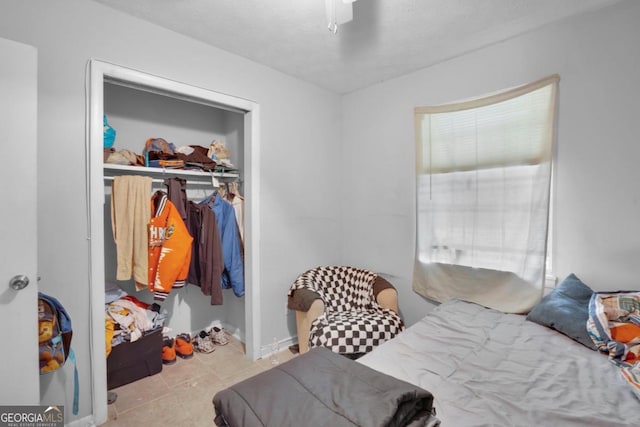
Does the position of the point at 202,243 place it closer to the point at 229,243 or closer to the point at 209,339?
the point at 229,243

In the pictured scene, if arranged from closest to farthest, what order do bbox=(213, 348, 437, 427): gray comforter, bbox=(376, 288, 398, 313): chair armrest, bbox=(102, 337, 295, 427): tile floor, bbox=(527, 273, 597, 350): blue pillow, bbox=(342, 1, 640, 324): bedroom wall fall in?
bbox=(213, 348, 437, 427): gray comforter < bbox=(527, 273, 597, 350): blue pillow < bbox=(342, 1, 640, 324): bedroom wall < bbox=(102, 337, 295, 427): tile floor < bbox=(376, 288, 398, 313): chair armrest

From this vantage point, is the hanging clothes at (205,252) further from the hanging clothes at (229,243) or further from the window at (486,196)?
the window at (486,196)

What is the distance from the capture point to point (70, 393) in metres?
1.78

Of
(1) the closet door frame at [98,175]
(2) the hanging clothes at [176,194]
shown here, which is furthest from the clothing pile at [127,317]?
(2) the hanging clothes at [176,194]

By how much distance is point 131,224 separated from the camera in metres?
2.22

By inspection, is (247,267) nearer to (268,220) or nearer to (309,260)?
(268,220)

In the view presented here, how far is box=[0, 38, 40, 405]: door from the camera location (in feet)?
4.65

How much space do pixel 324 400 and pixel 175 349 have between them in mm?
2251

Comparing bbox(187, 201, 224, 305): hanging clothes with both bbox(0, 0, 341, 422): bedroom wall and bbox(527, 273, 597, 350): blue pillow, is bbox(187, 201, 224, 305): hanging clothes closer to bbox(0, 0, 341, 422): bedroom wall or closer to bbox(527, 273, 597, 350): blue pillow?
bbox(0, 0, 341, 422): bedroom wall

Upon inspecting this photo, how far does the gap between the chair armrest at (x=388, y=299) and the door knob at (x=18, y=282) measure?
89.0 inches

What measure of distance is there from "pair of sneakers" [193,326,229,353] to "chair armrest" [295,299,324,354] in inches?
36.2

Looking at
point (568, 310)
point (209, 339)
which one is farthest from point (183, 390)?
point (568, 310)

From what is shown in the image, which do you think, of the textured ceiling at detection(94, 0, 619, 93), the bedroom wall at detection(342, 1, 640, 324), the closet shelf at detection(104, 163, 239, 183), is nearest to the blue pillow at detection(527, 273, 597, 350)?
the bedroom wall at detection(342, 1, 640, 324)

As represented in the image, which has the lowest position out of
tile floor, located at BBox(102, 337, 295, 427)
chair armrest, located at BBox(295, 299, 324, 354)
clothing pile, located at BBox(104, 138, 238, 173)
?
tile floor, located at BBox(102, 337, 295, 427)
